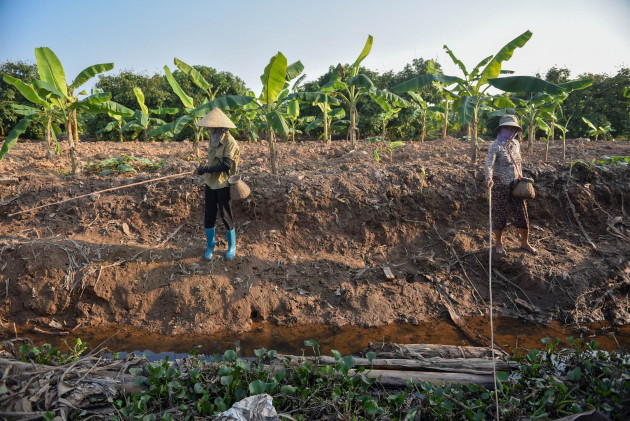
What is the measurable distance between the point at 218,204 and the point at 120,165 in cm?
328

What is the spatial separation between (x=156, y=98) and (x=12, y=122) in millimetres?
5912

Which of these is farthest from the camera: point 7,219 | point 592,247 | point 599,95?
point 599,95

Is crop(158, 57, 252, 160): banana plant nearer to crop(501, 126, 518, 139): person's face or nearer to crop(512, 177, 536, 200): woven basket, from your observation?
crop(501, 126, 518, 139): person's face

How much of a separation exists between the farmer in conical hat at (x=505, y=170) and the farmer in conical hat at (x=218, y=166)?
10.2ft

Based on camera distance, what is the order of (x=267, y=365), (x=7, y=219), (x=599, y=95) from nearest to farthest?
(x=267, y=365) → (x=7, y=219) → (x=599, y=95)

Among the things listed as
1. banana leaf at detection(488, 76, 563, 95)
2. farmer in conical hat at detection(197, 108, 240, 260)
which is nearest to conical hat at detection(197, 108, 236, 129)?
farmer in conical hat at detection(197, 108, 240, 260)

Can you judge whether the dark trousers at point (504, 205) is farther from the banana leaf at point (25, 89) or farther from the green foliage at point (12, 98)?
the green foliage at point (12, 98)

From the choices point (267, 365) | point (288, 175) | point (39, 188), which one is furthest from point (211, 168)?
point (39, 188)

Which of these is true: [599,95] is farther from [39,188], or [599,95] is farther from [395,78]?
[39,188]

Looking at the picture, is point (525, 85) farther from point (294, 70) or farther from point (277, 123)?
point (294, 70)

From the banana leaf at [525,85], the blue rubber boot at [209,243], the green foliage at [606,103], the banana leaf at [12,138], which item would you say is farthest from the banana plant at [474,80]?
the green foliage at [606,103]

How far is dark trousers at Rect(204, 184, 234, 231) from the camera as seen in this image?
4305 mm

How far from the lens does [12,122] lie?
1452cm

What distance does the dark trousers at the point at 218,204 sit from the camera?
4305mm
